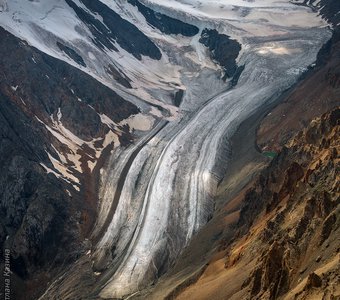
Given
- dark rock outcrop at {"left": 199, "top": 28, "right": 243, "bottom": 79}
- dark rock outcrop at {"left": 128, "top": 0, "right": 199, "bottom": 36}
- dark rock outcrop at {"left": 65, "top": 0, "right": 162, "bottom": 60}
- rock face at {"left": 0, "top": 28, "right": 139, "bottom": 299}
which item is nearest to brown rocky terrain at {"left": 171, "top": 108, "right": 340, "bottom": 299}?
rock face at {"left": 0, "top": 28, "right": 139, "bottom": 299}

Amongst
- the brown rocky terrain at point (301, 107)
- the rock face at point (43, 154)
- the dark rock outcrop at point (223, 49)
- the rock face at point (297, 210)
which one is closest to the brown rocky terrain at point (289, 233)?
Result: the rock face at point (297, 210)

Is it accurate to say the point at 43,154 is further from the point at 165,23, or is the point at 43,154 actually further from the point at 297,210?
the point at 165,23

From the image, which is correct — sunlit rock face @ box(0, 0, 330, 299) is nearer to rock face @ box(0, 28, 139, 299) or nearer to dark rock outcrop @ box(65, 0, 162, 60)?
dark rock outcrop @ box(65, 0, 162, 60)

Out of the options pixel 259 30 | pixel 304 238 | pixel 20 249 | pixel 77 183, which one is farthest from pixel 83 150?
pixel 259 30

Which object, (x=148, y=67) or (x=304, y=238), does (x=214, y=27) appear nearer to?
(x=148, y=67)

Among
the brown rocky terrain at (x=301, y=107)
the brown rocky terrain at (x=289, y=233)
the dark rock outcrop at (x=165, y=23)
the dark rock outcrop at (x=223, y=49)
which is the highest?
the dark rock outcrop at (x=165, y=23)

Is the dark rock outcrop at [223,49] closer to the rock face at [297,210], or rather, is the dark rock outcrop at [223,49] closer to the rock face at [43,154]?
the rock face at [43,154]
